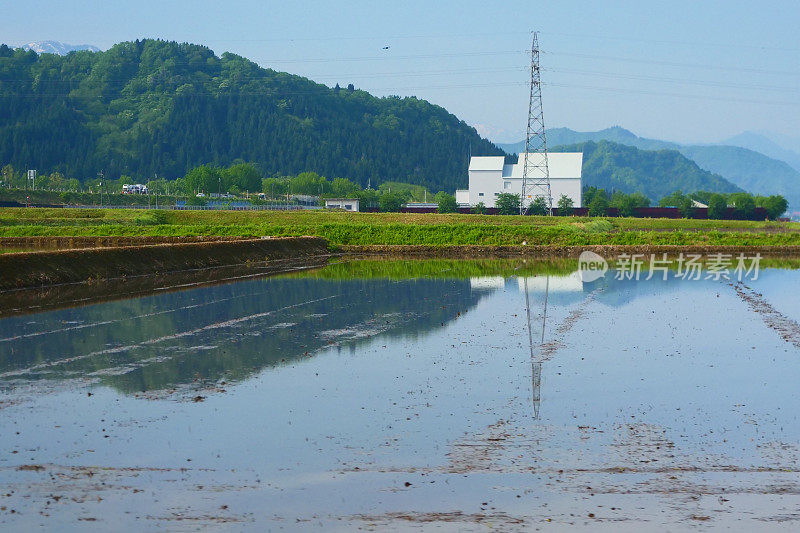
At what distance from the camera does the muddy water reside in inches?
364

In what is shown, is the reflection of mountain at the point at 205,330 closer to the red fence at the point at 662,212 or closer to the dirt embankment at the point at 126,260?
the dirt embankment at the point at 126,260

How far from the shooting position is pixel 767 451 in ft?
37.8

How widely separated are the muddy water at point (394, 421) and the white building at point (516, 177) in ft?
354

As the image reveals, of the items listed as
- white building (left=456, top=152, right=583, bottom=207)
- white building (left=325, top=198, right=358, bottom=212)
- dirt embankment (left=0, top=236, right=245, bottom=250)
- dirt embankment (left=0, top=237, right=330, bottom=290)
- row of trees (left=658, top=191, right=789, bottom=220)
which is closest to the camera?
dirt embankment (left=0, top=237, right=330, bottom=290)

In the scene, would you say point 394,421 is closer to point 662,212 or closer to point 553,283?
point 553,283

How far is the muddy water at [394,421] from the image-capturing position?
9234mm

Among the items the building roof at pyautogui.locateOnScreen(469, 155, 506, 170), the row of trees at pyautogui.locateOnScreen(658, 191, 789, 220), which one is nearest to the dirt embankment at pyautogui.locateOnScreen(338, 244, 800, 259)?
the row of trees at pyautogui.locateOnScreen(658, 191, 789, 220)

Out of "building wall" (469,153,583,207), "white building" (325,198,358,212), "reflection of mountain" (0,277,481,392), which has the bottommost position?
"reflection of mountain" (0,277,481,392)

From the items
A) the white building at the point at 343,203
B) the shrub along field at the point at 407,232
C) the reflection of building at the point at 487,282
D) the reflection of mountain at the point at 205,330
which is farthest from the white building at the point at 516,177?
the reflection of mountain at the point at 205,330

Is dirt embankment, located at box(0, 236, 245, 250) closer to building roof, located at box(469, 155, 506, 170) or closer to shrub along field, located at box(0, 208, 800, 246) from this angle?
shrub along field, located at box(0, 208, 800, 246)

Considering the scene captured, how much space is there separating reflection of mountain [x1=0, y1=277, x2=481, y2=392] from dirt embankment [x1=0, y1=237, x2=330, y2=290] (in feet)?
19.4

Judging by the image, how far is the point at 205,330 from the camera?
22.5 metres

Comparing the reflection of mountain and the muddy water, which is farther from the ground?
the muddy water

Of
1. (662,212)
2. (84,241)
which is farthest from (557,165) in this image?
(84,241)
